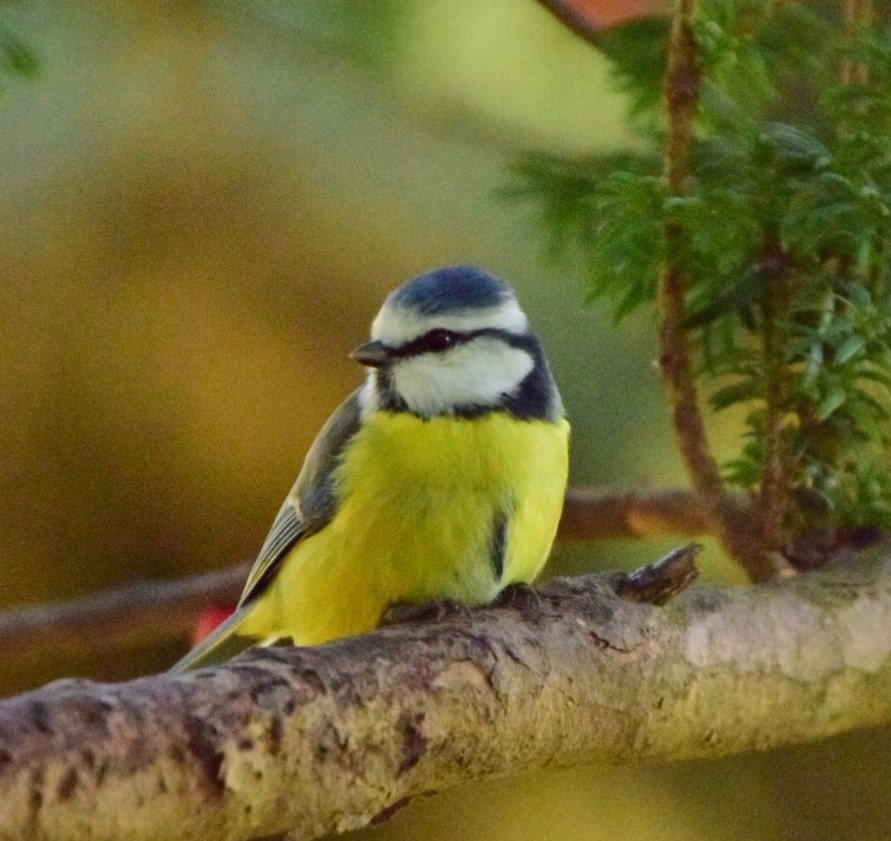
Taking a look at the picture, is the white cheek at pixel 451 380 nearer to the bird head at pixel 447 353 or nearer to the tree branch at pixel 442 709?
the bird head at pixel 447 353

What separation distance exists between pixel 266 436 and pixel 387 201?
30 cm

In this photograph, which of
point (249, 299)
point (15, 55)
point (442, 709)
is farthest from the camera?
point (249, 299)

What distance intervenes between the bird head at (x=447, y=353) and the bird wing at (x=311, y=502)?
3 cm

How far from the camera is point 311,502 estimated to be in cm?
81

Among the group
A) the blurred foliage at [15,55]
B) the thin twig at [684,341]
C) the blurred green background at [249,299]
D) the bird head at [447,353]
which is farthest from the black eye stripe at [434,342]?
the blurred green background at [249,299]

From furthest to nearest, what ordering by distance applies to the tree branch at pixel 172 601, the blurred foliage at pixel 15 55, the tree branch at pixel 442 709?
the tree branch at pixel 172 601, the blurred foliage at pixel 15 55, the tree branch at pixel 442 709

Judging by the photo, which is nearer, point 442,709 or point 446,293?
point 442,709

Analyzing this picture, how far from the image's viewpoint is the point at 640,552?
130 centimetres

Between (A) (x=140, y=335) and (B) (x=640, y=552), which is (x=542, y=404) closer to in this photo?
(B) (x=640, y=552)

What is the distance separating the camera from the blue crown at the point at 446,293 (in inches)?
30.6

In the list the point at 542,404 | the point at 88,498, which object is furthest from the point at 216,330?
the point at 542,404

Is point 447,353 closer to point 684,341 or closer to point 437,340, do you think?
point 437,340

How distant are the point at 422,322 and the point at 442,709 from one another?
30 cm

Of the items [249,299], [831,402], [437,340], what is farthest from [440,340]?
[249,299]
